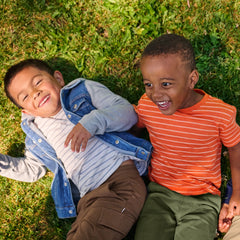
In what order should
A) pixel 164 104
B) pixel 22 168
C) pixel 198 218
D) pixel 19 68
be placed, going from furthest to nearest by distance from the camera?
pixel 22 168 → pixel 19 68 → pixel 198 218 → pixel 164 104

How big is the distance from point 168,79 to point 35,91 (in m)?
1.53

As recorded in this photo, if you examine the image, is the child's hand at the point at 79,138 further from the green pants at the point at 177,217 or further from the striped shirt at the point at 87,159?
the green pants at the point at 177,217

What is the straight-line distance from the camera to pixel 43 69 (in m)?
3.27

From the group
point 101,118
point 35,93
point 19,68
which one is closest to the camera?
point 101,118

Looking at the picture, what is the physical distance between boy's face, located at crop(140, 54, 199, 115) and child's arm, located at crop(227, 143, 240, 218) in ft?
2.43

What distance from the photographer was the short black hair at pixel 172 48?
2.28 m

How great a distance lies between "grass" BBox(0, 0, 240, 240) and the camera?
3445 mm

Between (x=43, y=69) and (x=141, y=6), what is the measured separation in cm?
151

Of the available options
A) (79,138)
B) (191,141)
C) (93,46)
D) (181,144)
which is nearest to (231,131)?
(191,141)

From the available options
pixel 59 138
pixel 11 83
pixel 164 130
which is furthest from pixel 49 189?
pixel 164 130

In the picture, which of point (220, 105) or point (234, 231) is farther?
point (234, 231)

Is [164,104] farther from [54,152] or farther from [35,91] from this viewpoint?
[54,152]

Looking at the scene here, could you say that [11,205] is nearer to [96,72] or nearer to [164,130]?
[96,72]

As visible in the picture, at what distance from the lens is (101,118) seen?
2.92 m
